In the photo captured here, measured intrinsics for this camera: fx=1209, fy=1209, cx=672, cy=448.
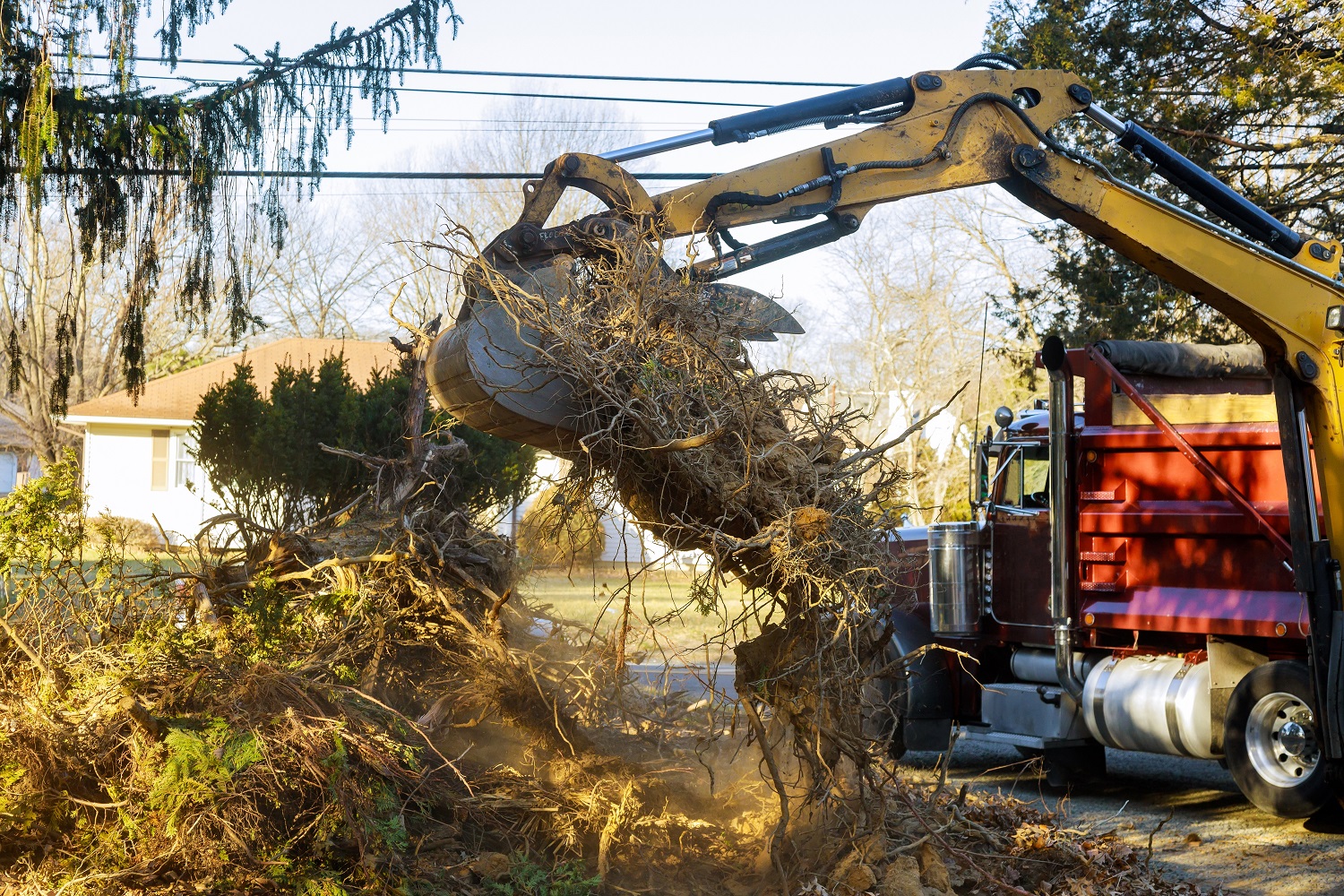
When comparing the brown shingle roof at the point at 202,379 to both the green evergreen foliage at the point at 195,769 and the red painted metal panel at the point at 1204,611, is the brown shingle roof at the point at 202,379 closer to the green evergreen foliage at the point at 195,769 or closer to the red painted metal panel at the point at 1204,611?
the red painted metal panel at the point at 1204,611

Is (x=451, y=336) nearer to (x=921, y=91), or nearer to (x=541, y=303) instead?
(x=541, y=303)

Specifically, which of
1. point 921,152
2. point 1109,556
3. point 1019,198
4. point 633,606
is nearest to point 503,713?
point 921,152

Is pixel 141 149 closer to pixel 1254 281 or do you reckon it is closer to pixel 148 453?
pixel 1254 281

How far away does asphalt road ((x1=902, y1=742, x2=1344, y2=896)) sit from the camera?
645 cm

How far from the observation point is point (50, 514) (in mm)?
5578

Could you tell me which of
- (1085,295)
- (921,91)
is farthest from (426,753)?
(1085,295)

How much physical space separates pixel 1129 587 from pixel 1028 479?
1.26m

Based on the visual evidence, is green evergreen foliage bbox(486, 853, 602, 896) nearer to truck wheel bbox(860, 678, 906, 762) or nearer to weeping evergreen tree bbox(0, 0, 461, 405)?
truck wheel bbox(860, 678, 906, 762)

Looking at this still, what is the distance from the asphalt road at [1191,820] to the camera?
6.45 m

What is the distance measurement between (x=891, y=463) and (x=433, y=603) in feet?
8.50

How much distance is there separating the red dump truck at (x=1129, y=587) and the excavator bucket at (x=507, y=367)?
3065 millimetres

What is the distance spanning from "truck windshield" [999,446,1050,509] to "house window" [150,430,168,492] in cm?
2781

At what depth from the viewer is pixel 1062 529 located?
8.39 metres

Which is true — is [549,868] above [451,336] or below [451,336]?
below
